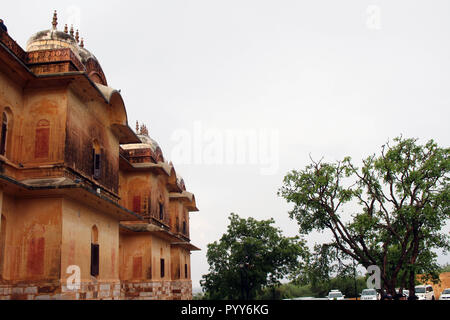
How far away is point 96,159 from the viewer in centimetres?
1437

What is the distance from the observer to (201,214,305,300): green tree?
120 ft

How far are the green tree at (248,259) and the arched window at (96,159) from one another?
942 inches

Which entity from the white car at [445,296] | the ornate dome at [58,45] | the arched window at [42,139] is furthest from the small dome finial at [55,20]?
the white car at [445,296]

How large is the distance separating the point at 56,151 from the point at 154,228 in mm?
9494

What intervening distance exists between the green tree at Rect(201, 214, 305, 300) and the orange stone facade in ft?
73.9

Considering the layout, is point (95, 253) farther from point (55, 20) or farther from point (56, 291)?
point (55, 20)

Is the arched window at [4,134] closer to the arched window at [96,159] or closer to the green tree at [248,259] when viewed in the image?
the arched window at [96,159]

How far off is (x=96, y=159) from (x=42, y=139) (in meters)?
2.59

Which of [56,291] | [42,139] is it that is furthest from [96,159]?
[56,291]

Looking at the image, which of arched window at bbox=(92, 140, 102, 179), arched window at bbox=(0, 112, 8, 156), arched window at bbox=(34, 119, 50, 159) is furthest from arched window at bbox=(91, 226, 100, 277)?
arched window at bbox=(0, 112, 8, 156)

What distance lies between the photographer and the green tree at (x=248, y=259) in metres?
36.7

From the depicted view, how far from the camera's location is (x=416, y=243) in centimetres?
2052
